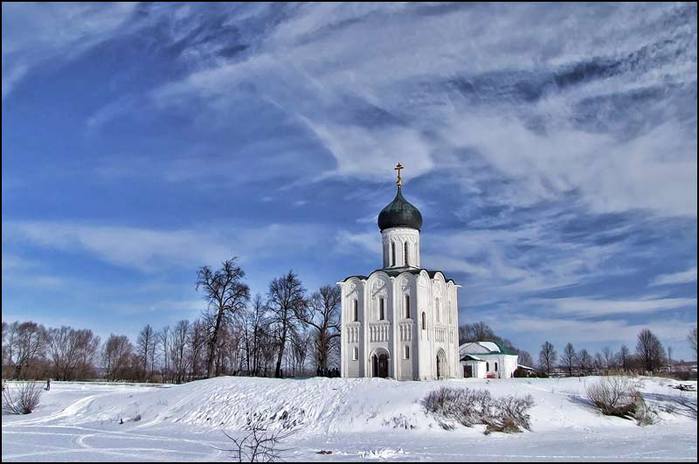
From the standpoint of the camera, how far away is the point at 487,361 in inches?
1989

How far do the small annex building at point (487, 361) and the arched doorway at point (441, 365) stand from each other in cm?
864

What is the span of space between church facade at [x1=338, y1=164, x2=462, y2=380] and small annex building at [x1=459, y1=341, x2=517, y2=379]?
27.4ft

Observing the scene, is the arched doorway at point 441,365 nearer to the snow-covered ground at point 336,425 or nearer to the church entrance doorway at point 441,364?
the church entrance doorway at point 441,364

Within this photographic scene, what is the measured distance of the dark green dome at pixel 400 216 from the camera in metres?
41.2

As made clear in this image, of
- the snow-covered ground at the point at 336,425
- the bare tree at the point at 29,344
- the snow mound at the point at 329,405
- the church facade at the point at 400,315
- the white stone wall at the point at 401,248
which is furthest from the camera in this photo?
the bare tree at the point at 29,344

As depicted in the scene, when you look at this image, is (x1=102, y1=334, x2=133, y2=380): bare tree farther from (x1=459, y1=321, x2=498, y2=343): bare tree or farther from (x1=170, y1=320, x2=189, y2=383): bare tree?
(x1=459, y1=321, x2=498, y2=343): bare tree

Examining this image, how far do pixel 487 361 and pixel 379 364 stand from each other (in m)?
15.4

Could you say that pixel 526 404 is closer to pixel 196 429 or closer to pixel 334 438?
pixel 334 438

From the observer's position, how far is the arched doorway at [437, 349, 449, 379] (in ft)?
129

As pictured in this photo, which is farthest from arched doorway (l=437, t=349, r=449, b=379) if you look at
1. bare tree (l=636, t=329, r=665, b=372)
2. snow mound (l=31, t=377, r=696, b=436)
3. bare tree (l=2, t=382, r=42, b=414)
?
bare tree (l=636, t=329, r=665, b=372)

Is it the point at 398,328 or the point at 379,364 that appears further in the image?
the point at 379,364

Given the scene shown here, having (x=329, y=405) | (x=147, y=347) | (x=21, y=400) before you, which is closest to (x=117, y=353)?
(x=147, y=347)

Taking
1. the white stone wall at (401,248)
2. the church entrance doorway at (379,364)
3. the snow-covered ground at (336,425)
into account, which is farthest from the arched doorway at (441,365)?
the snow-covered ground at (336,425)

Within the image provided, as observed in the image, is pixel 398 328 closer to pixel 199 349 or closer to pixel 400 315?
pixel 400 315
